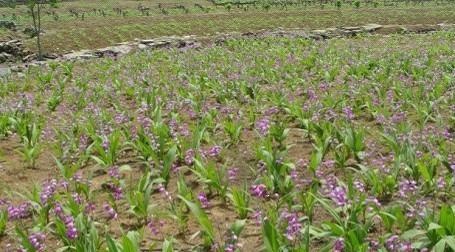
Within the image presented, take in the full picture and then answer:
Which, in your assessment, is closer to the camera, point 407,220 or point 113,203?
point 407,220

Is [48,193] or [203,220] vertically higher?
[48,193]

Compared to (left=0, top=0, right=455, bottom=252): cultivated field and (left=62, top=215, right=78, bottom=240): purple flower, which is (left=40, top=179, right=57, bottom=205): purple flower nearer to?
(left=0, top=0, right=455, bottom=252): cultivated field

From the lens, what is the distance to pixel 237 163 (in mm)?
7289

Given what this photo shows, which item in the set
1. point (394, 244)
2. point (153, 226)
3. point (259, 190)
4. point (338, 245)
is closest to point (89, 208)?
point (153, 226)

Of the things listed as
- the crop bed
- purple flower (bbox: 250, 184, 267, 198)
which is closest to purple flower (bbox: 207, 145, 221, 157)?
the crop bed

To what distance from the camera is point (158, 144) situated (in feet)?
24.0

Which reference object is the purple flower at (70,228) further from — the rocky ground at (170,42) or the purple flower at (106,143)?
the rocky ground at (170,42)

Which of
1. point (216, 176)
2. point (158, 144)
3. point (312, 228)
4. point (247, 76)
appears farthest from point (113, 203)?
point (247, 76)

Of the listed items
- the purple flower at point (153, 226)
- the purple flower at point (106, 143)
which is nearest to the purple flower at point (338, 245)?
the purple flower at point (153, 226)

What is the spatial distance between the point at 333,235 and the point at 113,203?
257 centimetres

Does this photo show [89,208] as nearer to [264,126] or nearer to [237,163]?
[237,163]

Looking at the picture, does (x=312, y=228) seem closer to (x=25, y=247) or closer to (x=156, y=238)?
(x=156, y=238)

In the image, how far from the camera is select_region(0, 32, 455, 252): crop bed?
4600 millimetres

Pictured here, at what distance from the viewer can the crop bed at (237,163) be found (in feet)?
15.1
